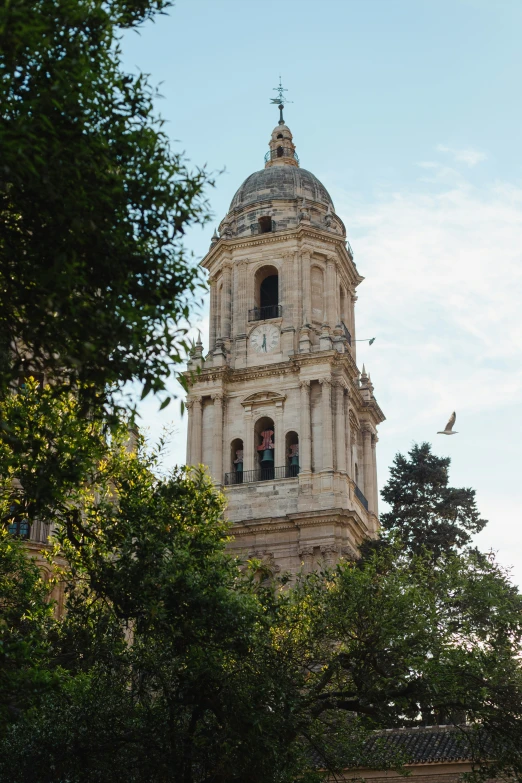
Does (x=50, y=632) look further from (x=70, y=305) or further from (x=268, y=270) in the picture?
(x=268, y=270)

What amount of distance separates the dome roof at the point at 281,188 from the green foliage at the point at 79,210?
4104 centimetres

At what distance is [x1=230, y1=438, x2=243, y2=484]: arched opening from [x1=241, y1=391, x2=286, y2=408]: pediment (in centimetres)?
166

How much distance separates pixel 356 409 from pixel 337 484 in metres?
6.67

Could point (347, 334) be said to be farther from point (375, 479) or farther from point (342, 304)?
point (375, 479)

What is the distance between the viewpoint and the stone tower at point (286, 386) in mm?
45469

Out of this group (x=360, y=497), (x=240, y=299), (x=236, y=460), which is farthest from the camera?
(x=240, y=299)

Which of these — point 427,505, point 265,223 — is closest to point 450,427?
point 427,505

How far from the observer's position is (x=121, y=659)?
1989 centimetres

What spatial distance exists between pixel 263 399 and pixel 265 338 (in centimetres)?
308

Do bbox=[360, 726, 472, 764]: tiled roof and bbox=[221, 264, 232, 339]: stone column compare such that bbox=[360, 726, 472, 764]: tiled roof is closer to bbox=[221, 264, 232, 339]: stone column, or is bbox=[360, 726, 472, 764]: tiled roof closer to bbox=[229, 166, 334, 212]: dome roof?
bbox=[221, 264, 232, 339]: stone column

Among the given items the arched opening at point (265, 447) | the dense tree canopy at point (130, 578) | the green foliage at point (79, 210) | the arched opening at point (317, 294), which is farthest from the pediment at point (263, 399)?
the green foliage at point (79, 210)

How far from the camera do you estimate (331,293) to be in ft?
171

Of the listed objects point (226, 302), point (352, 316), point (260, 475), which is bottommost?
point (260, 475)

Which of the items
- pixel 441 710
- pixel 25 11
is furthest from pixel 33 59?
pixel 441 710
